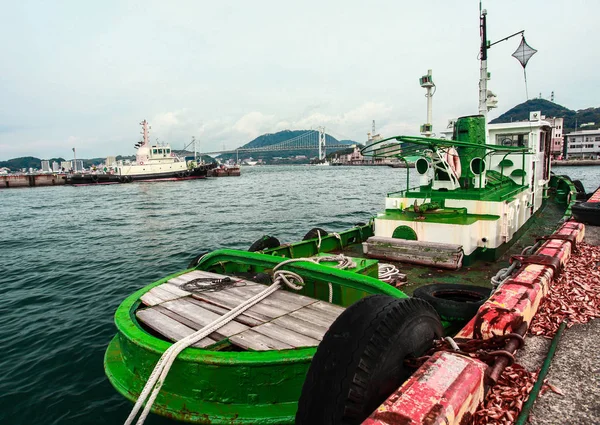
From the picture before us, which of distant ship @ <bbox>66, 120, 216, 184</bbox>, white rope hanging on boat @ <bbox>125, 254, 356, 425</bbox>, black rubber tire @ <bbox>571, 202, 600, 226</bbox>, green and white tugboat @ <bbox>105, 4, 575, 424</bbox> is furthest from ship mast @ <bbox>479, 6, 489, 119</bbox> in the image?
distant ship @ <bbox>66, 120, 216, 184</bbox>

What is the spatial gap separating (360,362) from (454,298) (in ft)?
13.9

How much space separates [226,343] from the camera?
3746mm

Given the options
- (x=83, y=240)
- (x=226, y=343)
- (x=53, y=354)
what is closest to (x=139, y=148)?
(x=83, y=240)

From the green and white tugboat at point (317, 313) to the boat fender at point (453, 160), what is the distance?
0.17 ft

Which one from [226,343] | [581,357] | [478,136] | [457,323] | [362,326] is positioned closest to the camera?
[362,326]

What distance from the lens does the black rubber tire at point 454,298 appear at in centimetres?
496

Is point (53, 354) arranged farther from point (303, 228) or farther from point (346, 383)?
point (303, 228)

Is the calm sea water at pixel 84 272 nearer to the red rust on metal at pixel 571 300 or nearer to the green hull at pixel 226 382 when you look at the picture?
the green hull at pixel 226 382

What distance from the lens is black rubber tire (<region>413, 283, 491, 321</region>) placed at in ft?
16.3

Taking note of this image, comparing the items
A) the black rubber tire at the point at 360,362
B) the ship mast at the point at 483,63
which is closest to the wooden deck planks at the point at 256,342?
the black rubber tire at the point at 360,362

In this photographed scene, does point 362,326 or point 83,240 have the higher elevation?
point 362,326

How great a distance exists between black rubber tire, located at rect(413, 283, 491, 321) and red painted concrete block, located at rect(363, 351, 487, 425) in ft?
9.37

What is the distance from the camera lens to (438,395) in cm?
200

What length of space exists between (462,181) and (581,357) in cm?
783
